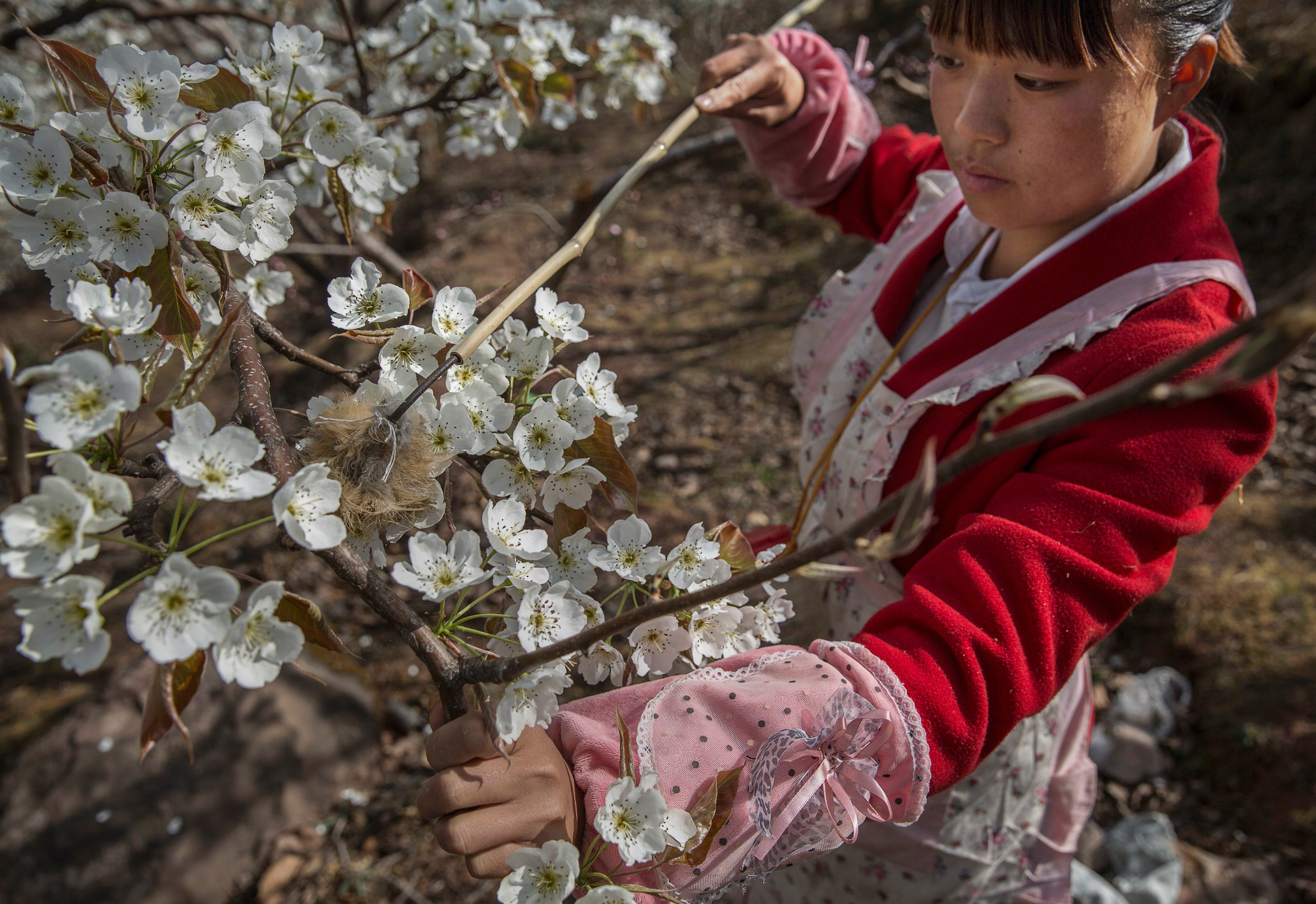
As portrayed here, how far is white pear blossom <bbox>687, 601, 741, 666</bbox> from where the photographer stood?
0.79 meters

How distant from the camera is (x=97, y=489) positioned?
0.54 meters

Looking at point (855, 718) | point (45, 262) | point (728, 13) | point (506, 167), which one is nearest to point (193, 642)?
point (45, 262)

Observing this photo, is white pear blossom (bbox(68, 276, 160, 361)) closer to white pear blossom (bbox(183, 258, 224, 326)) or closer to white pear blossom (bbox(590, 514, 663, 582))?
white pear blossom (bbox(183, 258, 224, 326))

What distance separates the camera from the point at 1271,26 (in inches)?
158

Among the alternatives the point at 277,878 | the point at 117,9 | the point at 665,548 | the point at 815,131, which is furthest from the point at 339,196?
the point at 277,878

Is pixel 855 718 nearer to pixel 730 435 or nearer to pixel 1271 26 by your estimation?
pixel 730 435

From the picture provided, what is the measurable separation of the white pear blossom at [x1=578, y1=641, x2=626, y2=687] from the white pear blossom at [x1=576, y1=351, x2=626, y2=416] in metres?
0.24

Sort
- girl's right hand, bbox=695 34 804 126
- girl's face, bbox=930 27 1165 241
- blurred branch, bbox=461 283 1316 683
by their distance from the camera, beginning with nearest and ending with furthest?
blurred branch, bbox=461 283 1316 683 → girl's face, bbox=930 27 1165 241 → girl's right hand, bbox=695 34 804 126

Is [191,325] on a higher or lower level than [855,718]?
higher

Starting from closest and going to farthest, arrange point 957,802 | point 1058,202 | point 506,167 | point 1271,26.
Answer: point 1058,202 → point 957,802 → point 1271,26 → point 506,167

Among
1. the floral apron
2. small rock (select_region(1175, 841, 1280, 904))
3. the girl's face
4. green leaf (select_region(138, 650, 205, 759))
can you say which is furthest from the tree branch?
small rock (select_region(1175, 841, 1280, 904))

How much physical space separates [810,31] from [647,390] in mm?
1809

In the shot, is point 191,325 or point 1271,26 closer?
point 191,325

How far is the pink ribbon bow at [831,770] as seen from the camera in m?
0.78
